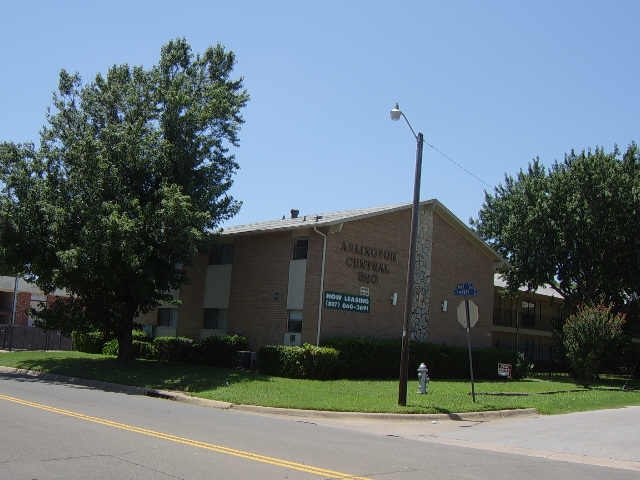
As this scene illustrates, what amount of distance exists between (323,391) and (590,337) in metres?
12.8

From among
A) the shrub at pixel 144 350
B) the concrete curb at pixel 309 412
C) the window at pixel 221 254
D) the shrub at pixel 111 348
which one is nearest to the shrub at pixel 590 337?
the concrete curb at pixel 309 412

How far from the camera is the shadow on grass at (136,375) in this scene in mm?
20625

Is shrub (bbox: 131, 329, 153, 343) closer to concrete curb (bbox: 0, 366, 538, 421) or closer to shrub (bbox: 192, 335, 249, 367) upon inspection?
shrub (bbox: 192, 335, 249, 367)

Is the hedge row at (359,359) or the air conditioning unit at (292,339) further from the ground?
the air conditioning unit at (292,339)

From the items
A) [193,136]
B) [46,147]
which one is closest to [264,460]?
[193,136]

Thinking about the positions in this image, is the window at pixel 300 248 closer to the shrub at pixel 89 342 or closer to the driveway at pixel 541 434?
the driveway at pixel 541 434

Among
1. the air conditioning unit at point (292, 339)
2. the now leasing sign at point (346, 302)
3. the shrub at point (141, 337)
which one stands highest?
the now leasing sign at point (346, 302)

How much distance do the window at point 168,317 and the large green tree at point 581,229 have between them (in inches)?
716

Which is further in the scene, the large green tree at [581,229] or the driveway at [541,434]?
the large green tree at [581,229]

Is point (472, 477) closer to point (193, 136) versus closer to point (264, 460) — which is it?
point (264, 460)

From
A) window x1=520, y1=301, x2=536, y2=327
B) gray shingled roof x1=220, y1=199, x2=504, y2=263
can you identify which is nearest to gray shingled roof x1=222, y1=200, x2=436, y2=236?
gray shingled roof x1=220, y1=199, x2=504, y2=263

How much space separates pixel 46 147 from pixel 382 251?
14240 millimetres

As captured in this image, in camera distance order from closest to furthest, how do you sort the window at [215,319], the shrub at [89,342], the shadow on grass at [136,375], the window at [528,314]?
the shadow on grass at [136,375]
the window at [215,319]
the shrub at [89,342]
the window at [528,314]

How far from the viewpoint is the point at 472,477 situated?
27.4 ft
